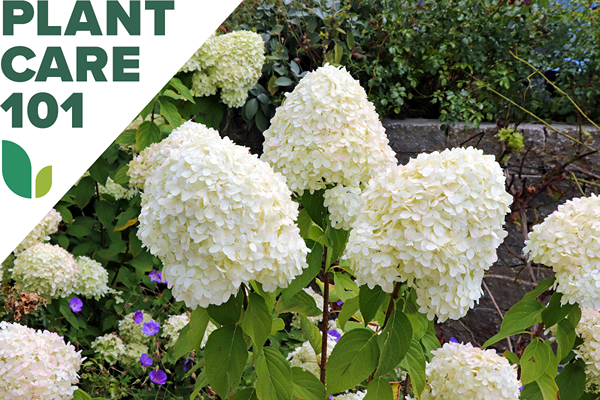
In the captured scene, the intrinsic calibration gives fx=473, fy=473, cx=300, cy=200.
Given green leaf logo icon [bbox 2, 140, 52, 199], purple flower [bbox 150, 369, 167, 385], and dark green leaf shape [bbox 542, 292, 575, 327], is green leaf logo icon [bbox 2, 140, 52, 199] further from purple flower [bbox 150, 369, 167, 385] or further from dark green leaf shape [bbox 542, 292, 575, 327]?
dark green leaf shape [bbox 542, 292, 575, 327]

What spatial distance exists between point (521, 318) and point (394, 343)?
1.40 feet

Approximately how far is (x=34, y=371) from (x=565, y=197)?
2711 millimetres

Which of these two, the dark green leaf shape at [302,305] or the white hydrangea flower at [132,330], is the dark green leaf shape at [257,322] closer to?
the dark green leaf shape at [302,305]

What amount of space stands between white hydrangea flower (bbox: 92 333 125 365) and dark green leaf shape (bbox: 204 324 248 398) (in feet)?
4.81

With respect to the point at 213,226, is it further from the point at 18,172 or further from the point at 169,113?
the point at 18,172

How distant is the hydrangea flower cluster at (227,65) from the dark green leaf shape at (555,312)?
1948 mm

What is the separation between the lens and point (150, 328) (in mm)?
2195

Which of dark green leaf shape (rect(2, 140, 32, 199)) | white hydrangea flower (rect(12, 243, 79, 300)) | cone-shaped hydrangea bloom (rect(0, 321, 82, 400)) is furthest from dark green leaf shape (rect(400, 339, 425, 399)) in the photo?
dark green leaf shape (rect(2, 140, 32, 199))

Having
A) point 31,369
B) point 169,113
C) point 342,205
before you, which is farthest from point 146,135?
point 342,205

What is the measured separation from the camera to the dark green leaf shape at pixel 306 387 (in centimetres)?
111

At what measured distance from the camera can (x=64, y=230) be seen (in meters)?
2.80

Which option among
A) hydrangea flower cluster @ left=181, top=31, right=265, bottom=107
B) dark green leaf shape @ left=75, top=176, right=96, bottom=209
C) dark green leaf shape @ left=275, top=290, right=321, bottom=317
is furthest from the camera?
hydrangea flower cluster @ left=181, top=31, right=265, bottom=107

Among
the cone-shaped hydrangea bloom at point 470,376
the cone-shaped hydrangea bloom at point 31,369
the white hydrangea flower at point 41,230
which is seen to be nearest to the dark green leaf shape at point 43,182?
the white hydrangea flower at point 41,230

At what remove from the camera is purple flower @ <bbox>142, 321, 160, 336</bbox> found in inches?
85.4
